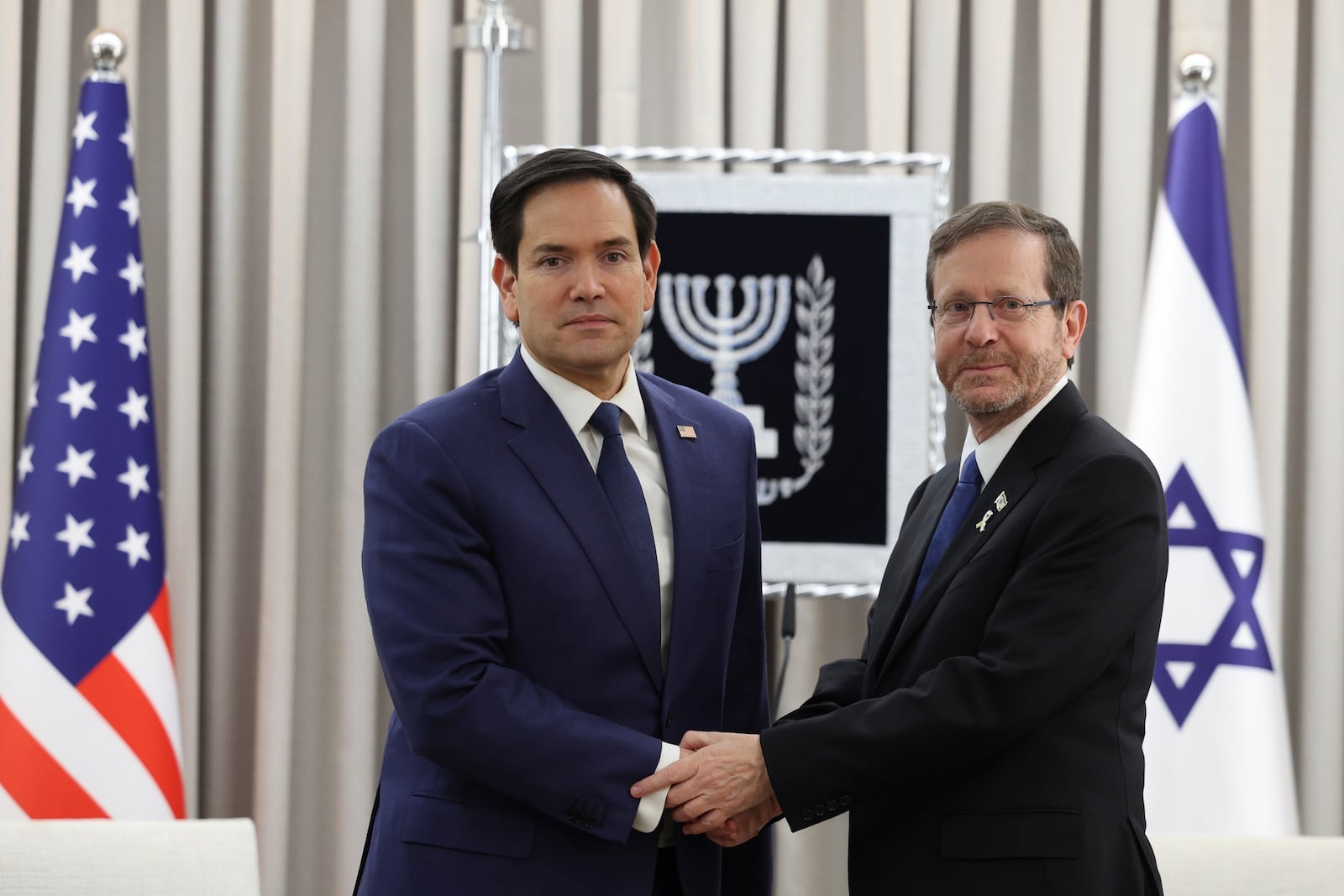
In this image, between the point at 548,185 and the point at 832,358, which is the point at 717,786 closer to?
the point at 548,185

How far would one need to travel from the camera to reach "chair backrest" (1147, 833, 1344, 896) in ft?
8.29

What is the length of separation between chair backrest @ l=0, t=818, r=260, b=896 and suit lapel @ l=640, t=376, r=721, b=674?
0.95m

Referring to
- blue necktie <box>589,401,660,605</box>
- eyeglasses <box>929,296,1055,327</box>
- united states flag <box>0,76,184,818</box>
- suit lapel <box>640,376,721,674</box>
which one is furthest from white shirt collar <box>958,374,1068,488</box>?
united states flag <box>0,76,184,818</box>

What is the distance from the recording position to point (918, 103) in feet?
13.9

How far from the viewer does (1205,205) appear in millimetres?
3850

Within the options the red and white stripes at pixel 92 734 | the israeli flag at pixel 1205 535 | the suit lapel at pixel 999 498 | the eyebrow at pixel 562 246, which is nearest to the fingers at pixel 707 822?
the suit lapel at pixel 999 498

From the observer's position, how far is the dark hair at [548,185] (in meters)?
2.37

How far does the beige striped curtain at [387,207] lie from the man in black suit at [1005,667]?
1.87 meters

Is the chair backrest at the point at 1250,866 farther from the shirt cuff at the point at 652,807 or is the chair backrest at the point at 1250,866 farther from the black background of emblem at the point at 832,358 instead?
the black background of emblem at the point at 832,358

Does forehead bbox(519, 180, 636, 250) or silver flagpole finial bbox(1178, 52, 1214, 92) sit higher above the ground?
silver flagpole finial bbox(1178, 52, 1214, 92)

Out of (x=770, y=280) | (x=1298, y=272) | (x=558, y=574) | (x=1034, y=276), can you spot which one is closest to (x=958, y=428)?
(x=770, y=280)

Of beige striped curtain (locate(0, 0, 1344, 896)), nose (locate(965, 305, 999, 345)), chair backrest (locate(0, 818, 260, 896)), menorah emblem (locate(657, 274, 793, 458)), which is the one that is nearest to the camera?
nose (locate(965, 305, 999, 345))

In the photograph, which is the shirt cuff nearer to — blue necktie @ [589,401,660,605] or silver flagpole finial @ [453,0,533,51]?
blue necktie @ [589,401,660,605]

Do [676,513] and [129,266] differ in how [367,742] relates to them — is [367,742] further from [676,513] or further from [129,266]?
[676,513]
